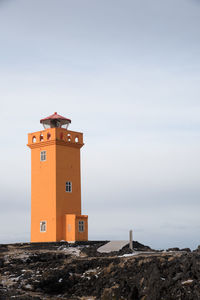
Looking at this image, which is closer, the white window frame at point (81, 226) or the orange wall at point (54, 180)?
the orange wall at point (54, 180)

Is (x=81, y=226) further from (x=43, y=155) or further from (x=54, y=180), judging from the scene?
(x=43, y=155)

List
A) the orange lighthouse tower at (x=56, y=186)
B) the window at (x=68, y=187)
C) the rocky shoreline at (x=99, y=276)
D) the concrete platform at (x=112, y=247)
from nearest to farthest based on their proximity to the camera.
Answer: the rocky shoreline at (x=99, y=276), the concrete platform at (x=112, y=247), the orange lighthouse tower at (x=56, y=186), the window at (x=68, y=187)

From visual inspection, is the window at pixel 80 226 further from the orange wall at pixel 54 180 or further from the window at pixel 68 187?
the window at pixel 68 187

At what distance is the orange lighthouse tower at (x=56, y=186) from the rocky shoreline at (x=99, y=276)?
17.3 ft

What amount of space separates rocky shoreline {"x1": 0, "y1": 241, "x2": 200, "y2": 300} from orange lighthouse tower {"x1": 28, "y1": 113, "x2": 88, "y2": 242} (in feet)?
17.3

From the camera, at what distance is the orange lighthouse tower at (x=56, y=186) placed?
34.2 m

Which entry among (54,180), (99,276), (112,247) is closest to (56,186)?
(54,180)

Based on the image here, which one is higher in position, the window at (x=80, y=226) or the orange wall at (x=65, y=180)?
the orange wall at (x=65, y=180)

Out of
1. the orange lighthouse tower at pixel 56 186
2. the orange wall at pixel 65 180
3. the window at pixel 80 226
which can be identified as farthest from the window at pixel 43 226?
the window at pixel 80 226

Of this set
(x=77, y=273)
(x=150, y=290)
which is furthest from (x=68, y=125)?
(x=150, y=290)

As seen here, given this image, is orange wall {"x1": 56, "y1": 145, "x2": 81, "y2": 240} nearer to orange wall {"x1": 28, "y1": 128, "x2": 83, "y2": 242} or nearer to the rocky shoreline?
orange wall {"x1": 28, "y1": 128, "x2": 83, "y2": 242}

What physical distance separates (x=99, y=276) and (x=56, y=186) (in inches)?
518

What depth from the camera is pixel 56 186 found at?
34.2 metres

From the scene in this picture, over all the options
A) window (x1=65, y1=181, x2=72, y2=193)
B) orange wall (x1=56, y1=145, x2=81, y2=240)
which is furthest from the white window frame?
window (x1=65, y1=181, x2=72, y2=193)
